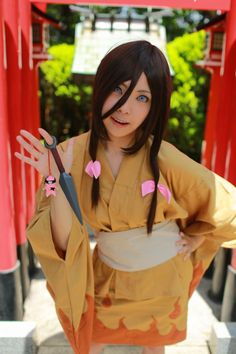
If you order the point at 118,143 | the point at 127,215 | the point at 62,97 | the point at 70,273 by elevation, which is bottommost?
the point at 62,97

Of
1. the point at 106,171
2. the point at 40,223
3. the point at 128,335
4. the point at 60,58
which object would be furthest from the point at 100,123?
the point at 60,58

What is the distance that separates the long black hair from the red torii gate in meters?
0.90

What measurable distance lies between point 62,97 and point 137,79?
7.03m

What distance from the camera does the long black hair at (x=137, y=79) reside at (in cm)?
132

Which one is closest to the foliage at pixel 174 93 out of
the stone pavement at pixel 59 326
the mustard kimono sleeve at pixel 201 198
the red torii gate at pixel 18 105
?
the red torii gate at pixel 18 105

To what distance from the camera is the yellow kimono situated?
1486 millimetres

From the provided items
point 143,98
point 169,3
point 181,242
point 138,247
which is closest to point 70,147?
point 143,98

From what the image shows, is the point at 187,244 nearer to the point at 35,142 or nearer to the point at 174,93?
the point at 35,142

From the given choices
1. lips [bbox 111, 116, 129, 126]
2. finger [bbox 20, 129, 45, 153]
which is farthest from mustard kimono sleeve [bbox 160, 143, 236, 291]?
finger [bbox 20, 129, 45, 153]

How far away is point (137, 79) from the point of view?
1320 mm

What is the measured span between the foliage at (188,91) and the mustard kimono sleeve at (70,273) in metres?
5.54

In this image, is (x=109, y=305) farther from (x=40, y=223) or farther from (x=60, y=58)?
(x=60, y=58)

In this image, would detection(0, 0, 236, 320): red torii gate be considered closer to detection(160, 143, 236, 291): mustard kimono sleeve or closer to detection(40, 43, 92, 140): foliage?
detection(160, 143, 236, 291): mustard kimono sleeve

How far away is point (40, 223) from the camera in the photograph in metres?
1.47
